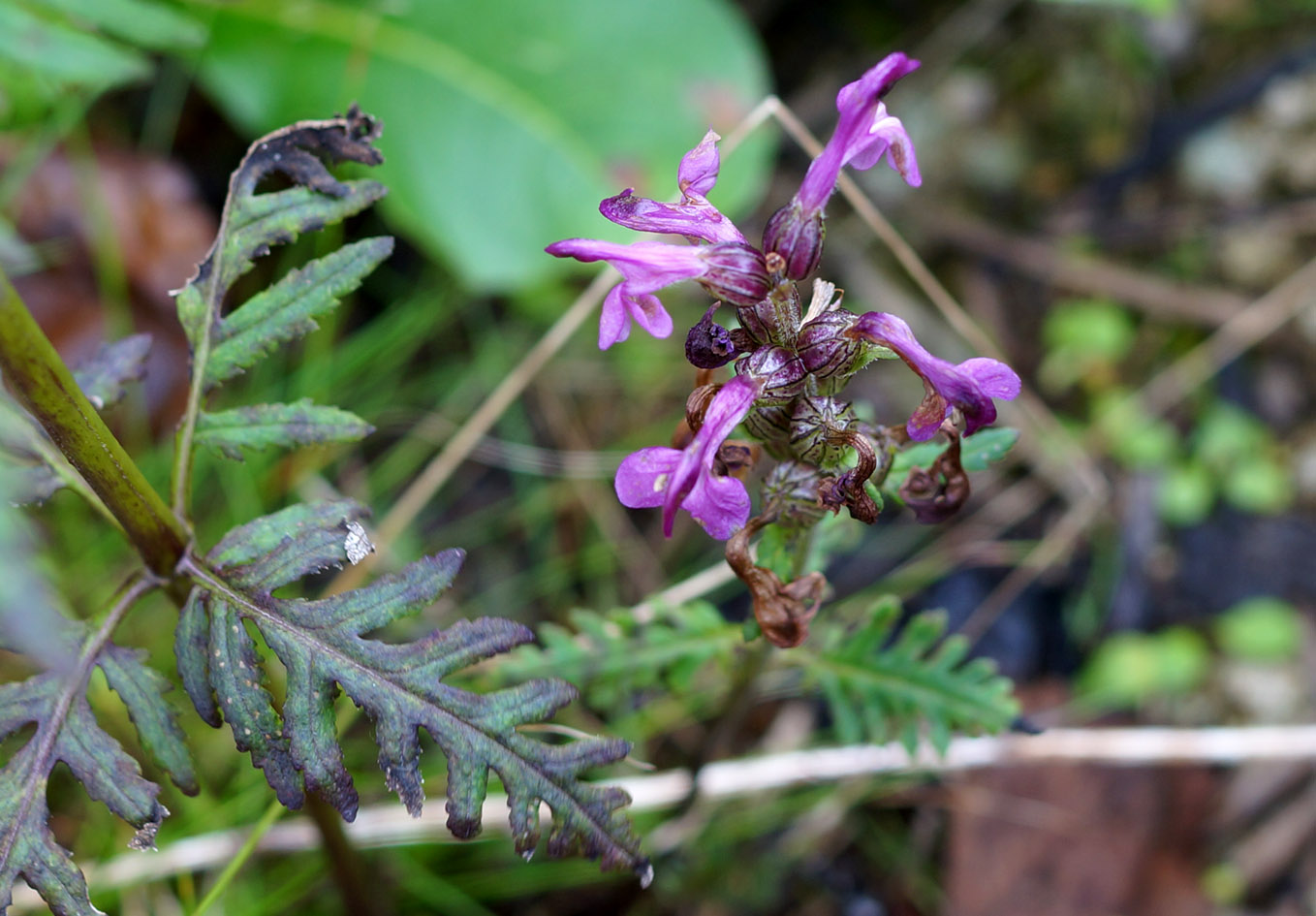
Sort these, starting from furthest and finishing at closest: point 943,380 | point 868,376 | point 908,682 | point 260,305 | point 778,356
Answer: point 868,376 → point 908,682 → point 260,305 → point 778,356 → point 943,380

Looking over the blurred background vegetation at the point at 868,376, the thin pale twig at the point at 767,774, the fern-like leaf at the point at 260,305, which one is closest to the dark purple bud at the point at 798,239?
the fern-like leaf at the point at 260,305

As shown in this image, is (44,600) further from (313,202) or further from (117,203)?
(117,203)

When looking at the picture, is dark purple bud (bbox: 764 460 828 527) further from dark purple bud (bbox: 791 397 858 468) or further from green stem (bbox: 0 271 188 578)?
green stem (bbox: 0 271 188 578)

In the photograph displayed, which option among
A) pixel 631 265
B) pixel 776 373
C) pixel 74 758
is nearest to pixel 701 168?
pixel 631 265

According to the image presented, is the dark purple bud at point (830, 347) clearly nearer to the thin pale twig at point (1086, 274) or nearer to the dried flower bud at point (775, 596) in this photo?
the dried flower bud at point (775, 596)

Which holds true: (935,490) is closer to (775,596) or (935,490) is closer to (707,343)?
(775,596)

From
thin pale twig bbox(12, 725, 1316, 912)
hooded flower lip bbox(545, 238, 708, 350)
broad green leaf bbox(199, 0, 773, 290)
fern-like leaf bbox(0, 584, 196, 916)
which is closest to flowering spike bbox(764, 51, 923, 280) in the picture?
hooded flower lip bbox(545, 238, 708, 350)
